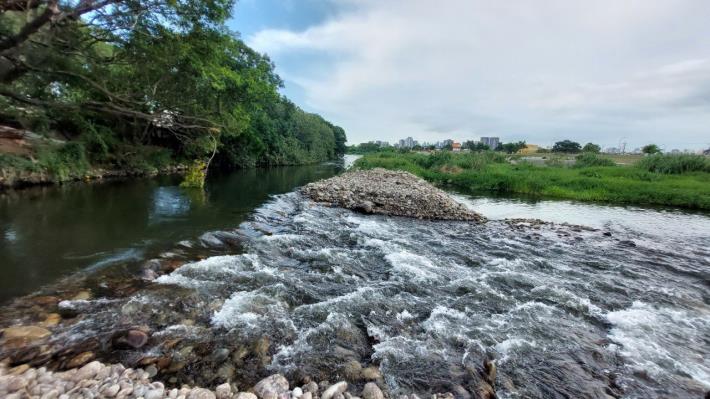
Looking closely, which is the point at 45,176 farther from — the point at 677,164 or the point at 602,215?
the point at 677,164

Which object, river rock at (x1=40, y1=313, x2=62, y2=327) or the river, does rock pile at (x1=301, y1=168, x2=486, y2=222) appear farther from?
river rock at (x1=40, y1=313, x2=62, y2=327)

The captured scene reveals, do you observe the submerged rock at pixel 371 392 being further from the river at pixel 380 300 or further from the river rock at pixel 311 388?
the river rock at pixel 311 388

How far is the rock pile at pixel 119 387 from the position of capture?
3094 millimetres

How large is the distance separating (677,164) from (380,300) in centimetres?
4364

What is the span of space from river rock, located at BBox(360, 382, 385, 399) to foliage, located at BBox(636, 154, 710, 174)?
44491mm

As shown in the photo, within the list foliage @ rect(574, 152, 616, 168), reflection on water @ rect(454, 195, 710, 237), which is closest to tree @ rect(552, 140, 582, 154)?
foliage @ rect(574, 152, 616, 168)

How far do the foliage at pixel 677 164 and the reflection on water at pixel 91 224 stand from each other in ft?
137

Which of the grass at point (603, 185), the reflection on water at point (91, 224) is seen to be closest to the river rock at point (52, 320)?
the reflection on water at point (91, 224)

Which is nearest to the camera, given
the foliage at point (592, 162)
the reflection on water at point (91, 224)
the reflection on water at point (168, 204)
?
the reflection on water at point (91, 224)

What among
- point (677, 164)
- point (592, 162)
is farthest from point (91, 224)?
point (592, 162)

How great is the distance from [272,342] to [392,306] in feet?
7.56

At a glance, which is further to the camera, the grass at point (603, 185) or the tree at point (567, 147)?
the tree at point (567, 147)

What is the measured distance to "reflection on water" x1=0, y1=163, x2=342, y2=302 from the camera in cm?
674

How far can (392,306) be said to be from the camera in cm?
577
